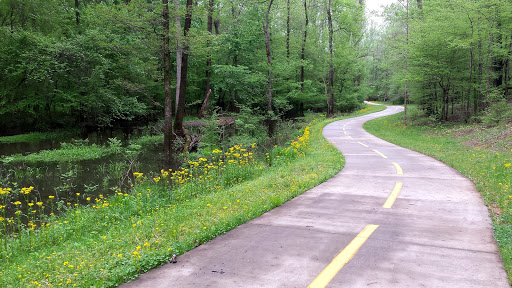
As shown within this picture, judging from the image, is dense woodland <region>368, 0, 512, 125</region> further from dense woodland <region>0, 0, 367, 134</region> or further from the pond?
the pond

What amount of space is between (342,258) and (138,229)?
3158 mm

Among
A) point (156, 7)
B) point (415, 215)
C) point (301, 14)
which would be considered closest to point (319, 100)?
point (301, 14)

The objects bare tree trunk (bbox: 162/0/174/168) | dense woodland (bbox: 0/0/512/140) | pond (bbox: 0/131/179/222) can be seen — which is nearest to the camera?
pond (bbox: 0/131/179/222)

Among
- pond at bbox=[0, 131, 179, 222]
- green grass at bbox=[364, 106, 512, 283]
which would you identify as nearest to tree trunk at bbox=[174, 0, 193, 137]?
pond at bbox=[0, 131, 179, 222]

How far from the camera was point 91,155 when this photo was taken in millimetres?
16906

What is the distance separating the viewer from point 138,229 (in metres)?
5.17

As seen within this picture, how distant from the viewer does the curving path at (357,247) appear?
3.33 meters

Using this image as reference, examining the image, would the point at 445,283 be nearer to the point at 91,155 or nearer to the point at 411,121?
the point at 91,155

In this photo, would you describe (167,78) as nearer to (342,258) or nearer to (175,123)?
(175,123)

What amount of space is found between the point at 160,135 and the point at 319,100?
2513 centimetres

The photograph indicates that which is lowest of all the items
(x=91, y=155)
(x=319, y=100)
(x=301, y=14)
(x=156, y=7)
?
(x=91, y=155)

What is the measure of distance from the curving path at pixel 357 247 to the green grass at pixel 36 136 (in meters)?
24.2

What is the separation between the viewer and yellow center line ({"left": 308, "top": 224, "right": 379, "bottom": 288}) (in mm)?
3246

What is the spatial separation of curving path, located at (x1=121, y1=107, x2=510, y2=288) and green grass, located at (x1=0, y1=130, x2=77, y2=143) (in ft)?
79.4
